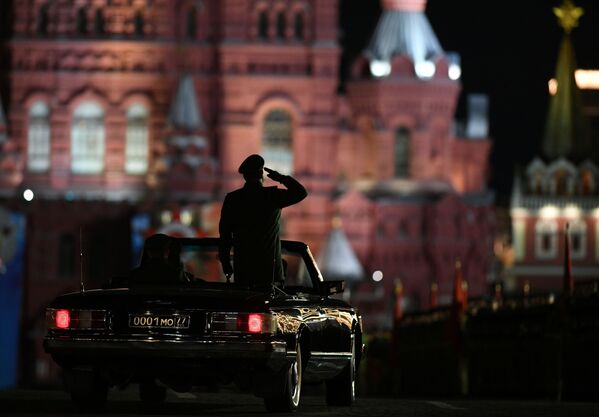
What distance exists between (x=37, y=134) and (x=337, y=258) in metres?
14.5

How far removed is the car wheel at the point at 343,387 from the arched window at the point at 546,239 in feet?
334

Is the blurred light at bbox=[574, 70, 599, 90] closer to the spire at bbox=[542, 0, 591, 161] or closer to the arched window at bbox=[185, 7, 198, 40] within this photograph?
the spire at bbox=[542, 0, 591, 161]

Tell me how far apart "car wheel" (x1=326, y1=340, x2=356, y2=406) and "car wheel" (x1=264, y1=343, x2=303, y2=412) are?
1.47 m

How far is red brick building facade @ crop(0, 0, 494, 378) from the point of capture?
94875 mm

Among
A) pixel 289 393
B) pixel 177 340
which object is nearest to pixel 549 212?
pixel 289 393

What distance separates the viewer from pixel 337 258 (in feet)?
307

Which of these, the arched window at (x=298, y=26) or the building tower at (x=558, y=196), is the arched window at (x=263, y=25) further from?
the building tower at (x=558, y=196)

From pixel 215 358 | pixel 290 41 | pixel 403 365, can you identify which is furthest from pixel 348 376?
pixel 290 41

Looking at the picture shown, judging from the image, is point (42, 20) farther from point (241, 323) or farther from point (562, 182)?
point (241, 323)

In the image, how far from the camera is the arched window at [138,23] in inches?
3802

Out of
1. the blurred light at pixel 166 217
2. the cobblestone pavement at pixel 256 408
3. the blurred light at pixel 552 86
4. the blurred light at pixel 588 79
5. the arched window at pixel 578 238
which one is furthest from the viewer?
the blurred light at pixel 588 79

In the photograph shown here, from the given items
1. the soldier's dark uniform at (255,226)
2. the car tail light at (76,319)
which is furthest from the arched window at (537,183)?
the car tail light at (76,319)

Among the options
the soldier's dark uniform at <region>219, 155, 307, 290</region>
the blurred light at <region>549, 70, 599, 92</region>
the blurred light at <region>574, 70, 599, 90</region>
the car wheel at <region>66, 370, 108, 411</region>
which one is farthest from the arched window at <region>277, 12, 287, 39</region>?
the car wheel at <region>66, 370, 108, 411</region>

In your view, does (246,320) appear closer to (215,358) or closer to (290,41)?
(215,358)
